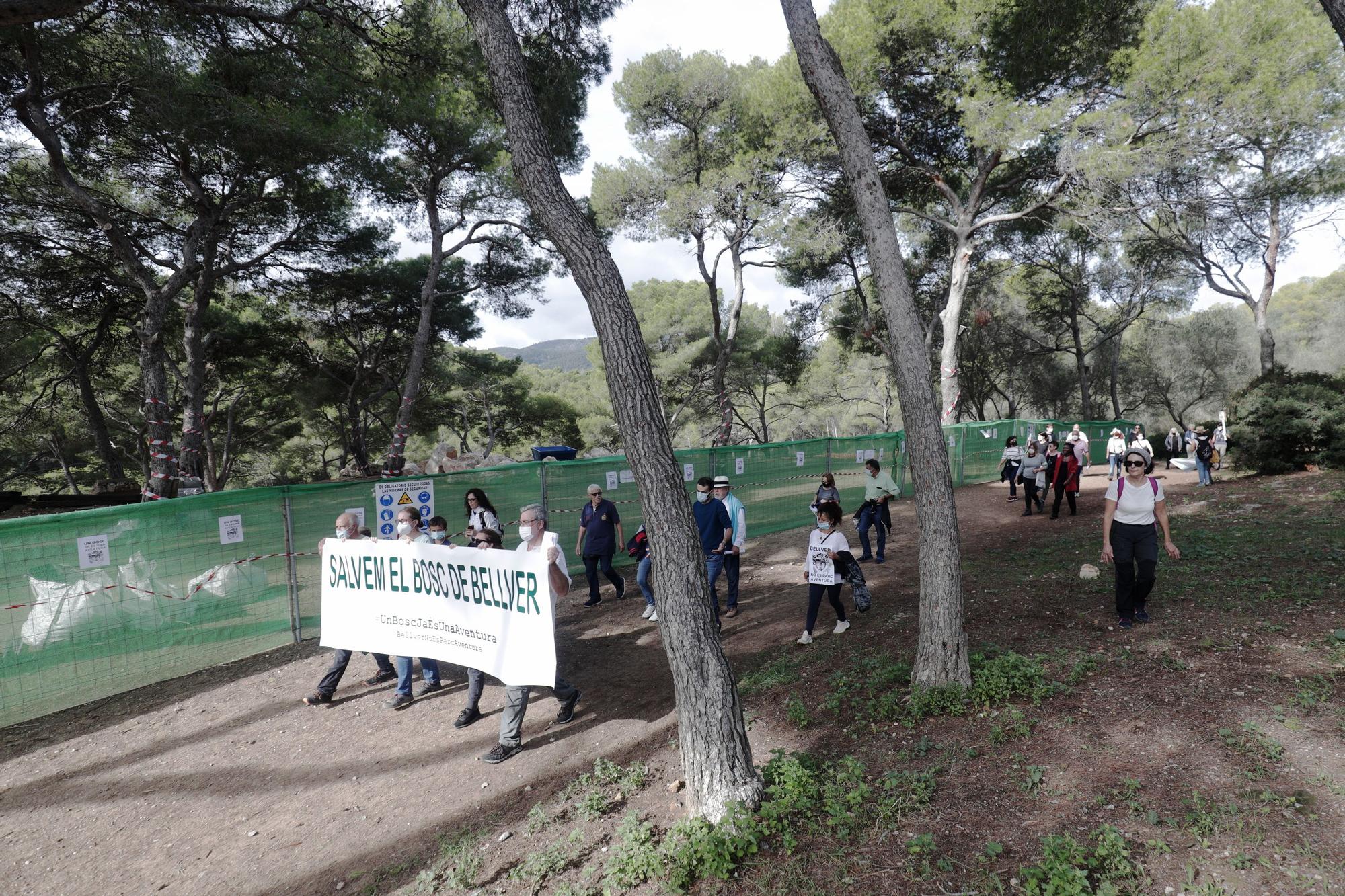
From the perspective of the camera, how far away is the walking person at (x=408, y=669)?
5.54 metres

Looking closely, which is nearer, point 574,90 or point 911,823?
point 911,823

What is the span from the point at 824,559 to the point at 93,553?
6.37 metres

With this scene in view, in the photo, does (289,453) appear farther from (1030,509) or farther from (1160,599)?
(1160,599)

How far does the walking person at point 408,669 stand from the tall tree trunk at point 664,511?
2.78 meters

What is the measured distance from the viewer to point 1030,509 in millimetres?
11727

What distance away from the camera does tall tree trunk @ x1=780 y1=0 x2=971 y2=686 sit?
4.34 meters

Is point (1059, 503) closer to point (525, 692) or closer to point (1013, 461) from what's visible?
point (1013, 461)

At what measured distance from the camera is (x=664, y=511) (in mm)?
3453

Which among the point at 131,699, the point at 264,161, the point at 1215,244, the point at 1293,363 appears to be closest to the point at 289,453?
the point at 264,161

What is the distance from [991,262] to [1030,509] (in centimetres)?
1857

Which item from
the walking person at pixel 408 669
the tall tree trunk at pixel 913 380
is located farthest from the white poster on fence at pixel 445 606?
the tall tree trunk at pixel 913 380

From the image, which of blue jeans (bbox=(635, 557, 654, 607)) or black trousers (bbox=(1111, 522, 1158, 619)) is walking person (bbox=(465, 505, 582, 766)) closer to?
blue jeans (bbox=(635, 557, 654, 607))

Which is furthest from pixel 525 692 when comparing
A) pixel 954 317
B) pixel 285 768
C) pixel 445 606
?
pixel 954 317

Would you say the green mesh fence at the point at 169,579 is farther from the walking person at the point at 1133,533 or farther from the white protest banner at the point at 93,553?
the walking person at the point at 1133,533
